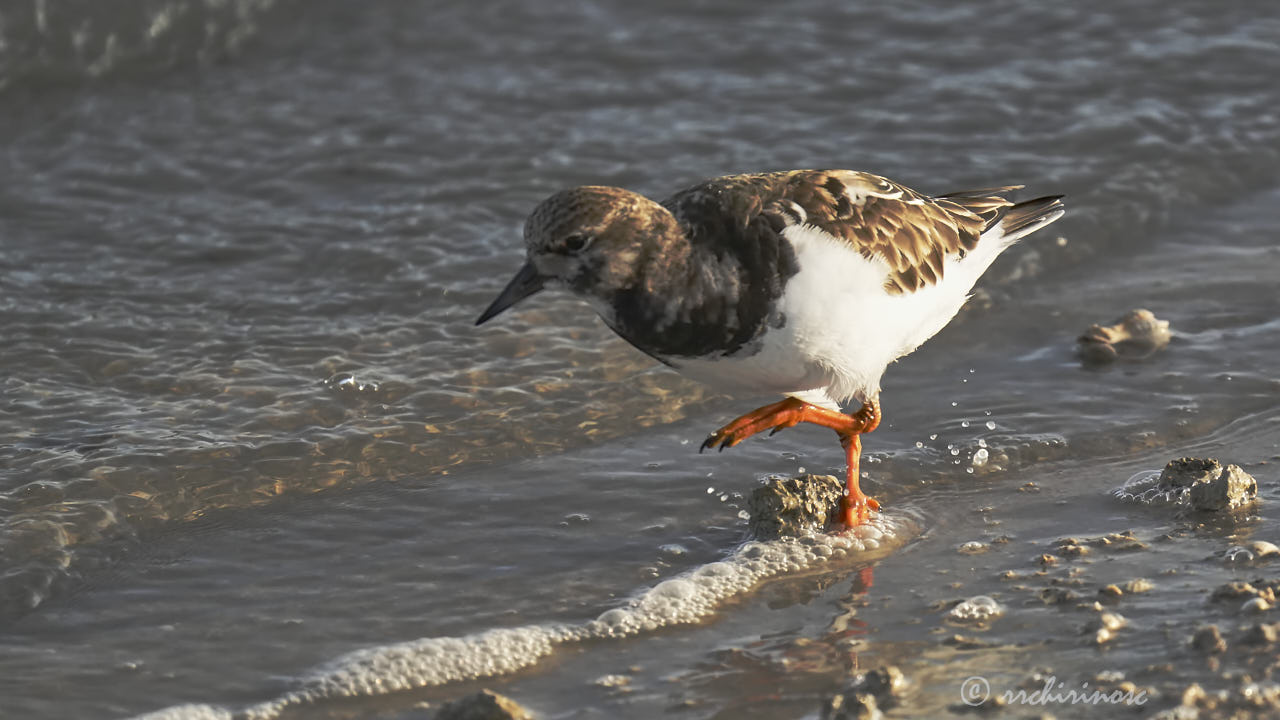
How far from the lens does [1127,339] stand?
625cm

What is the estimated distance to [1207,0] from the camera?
10.3m

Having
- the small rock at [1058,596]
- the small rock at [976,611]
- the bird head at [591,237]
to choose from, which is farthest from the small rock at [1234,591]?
the bird head at [591,237]

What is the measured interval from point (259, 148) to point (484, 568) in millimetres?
4591

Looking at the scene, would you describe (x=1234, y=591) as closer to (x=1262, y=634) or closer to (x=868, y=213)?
(x=1262, y=634)

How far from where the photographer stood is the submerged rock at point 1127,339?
20.3ft

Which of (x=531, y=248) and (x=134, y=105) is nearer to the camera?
(x=531, y=248)

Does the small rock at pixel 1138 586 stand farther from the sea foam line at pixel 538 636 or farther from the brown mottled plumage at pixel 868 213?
the brown mottled plumage at pixel 868 213

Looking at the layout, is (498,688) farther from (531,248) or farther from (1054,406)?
(1054,406)

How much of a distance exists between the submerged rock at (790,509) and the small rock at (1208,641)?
4.55ft

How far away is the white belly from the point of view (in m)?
4.54

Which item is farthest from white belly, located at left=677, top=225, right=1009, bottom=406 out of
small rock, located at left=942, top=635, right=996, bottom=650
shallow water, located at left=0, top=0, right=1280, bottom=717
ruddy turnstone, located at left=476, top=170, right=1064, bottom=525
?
small rock, located at left=942, top=635, right=996, bottom=650

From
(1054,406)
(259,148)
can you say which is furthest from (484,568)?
(259,148)

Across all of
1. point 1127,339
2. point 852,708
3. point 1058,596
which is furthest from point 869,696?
point 1127,339

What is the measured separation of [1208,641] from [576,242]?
212 cm
